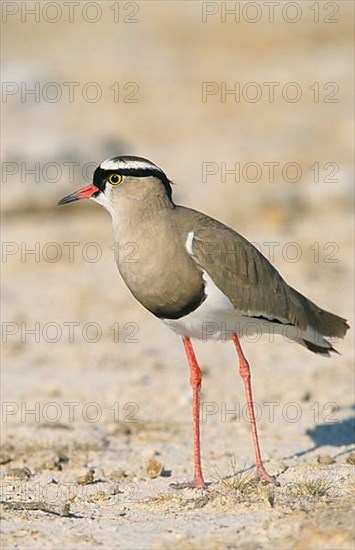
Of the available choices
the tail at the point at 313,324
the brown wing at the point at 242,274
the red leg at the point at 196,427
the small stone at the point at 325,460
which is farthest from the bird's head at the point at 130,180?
the small stone at the point at 325,460

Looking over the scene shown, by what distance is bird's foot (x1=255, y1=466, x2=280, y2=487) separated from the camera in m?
6.25

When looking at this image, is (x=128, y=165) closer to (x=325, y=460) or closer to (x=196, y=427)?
(x=196, y=427)

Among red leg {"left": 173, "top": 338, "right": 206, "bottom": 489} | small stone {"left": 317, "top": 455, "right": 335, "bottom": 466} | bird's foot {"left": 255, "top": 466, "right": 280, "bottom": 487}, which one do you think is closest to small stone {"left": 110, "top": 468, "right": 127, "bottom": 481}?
red leg {"left": 173, "top": 338, "right": 206, "bottom": 489}

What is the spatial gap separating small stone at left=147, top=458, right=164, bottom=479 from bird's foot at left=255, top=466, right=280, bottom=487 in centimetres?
72

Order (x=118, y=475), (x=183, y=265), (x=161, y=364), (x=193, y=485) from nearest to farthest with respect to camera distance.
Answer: (x=183, y=265) < (x=193, y=485) < (x=118, y=475) < (x=161, y=364)

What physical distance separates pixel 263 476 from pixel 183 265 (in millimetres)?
1318

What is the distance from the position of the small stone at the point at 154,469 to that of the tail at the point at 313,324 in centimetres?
119

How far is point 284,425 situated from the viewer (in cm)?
809

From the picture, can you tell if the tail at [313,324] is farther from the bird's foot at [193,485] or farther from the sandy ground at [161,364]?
the bird's foot at [193,485]

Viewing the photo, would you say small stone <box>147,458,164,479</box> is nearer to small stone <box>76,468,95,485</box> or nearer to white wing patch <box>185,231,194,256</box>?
small stone <box>76,468,95,485</box>

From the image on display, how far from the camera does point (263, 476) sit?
6359 millimetres

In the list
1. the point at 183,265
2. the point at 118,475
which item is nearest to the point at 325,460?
the point at 118,475

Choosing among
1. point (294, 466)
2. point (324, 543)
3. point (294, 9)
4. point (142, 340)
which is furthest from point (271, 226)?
point (294, 9)

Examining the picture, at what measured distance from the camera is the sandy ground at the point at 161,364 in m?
5.26
